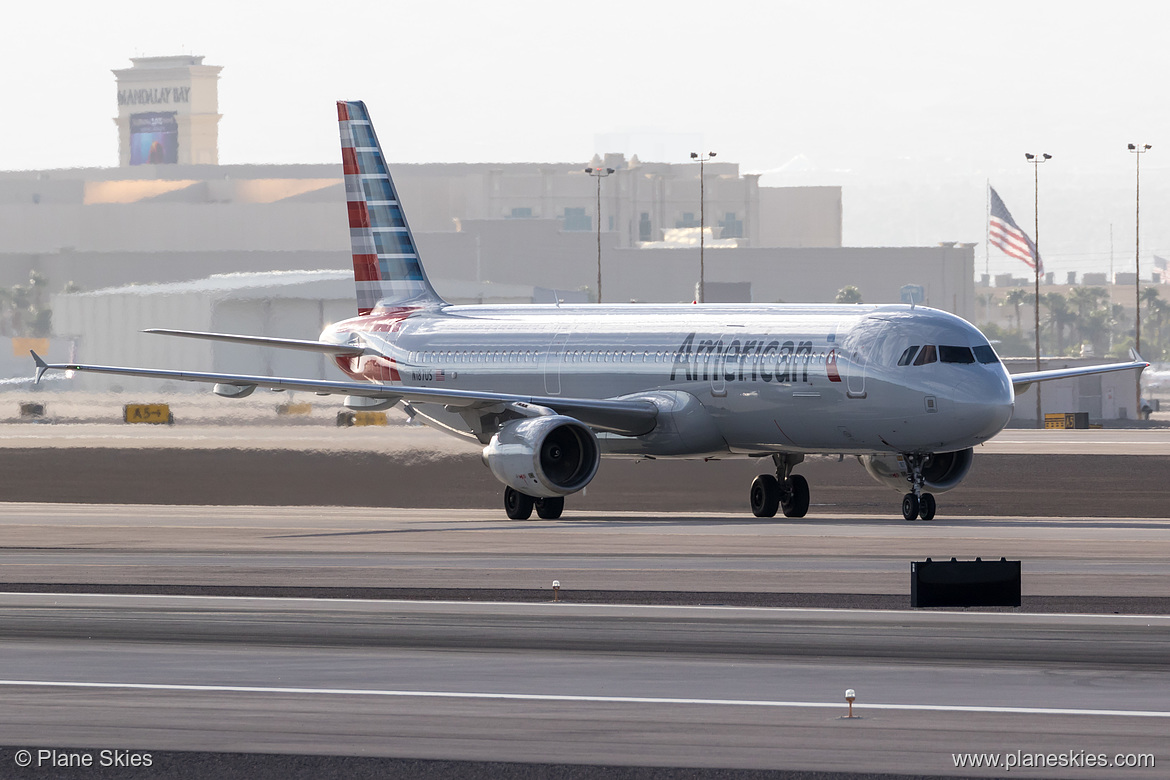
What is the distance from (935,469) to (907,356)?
3588mm

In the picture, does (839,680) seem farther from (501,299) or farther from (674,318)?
(501,299)

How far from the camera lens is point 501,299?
151875 mm

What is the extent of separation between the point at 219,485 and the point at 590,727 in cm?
3873

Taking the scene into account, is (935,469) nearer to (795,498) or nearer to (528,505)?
(795,498)

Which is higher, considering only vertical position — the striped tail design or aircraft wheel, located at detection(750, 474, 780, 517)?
the striped tail design

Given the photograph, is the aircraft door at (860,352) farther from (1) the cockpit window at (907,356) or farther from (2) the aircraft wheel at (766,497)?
(2) the aircraft wheel at (766,497)

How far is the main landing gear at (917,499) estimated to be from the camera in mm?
36375

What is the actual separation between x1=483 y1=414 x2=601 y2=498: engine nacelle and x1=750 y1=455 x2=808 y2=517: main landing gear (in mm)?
4049

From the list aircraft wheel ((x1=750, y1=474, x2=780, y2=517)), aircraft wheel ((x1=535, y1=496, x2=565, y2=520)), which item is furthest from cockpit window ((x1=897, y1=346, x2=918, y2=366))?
aircraft wheel ((x1=535, y1=496, x2=565, y2=520))

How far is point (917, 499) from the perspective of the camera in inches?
1435

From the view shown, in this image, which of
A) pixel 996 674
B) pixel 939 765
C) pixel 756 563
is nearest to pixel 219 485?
pixel 756 563

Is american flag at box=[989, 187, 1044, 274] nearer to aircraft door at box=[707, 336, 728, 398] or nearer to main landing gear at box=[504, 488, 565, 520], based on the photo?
aircraft door at box=[707, 336, 728, 398]

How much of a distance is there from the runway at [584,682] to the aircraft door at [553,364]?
19.1 metres

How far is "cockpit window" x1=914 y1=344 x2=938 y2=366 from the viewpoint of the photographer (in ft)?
116
